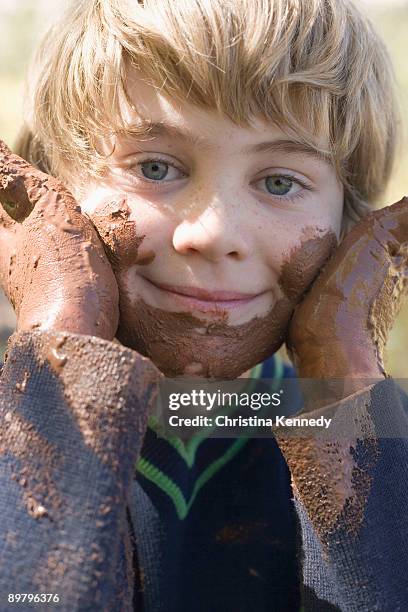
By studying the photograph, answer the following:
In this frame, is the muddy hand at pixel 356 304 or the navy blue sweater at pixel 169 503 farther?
the muddy hand at pixel 356 304

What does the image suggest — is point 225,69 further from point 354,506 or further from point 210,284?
point 354,506

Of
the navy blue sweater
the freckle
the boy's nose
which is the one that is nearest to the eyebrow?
the boy's nose

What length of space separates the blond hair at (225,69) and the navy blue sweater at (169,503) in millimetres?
699

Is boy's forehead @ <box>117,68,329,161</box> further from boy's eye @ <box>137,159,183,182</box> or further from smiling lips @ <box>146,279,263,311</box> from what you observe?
smiling lips @ <box>146,279,263,311</box>

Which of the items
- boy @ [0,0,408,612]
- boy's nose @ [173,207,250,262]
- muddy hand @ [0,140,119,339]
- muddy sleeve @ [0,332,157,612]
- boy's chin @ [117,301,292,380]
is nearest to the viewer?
muddy sleeve @ [0,332,157,612]

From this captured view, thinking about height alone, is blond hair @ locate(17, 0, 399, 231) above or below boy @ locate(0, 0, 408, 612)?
above

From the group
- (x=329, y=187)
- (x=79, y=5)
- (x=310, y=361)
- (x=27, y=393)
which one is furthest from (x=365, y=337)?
(x=79, y=5)

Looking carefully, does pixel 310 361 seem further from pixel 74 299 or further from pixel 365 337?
pixel 74 299

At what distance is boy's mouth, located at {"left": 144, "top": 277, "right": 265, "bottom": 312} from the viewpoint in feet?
6.04

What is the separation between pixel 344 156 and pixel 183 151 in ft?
1.68

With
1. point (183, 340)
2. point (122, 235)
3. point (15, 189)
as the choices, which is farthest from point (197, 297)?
point (15, 189)

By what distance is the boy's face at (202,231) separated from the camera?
1.80 meters

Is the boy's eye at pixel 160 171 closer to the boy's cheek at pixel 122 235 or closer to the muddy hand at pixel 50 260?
the boy's cheek at pixel 122 235

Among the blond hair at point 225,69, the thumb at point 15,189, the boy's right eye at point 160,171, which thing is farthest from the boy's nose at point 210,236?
the thumb at point 15,189
